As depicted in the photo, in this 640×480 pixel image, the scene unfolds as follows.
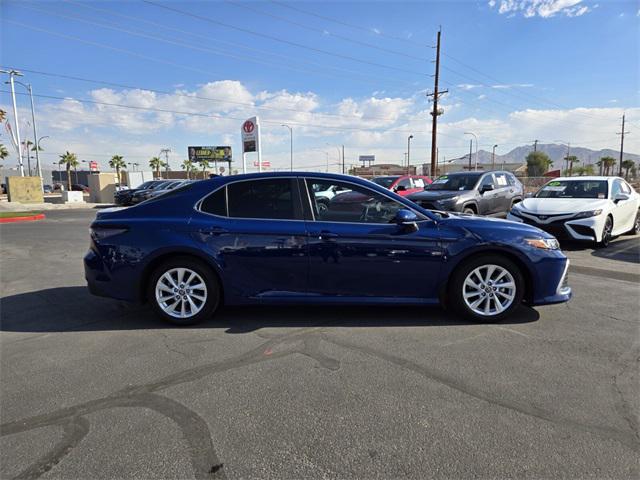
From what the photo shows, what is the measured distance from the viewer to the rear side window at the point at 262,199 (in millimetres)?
4270

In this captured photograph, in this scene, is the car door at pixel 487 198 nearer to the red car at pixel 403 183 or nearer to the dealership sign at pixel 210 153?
the red car at pixel 403 183

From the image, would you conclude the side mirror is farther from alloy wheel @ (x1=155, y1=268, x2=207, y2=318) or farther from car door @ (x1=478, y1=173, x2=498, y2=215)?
car door @ (x1=478, y1=173, x2=498, y2=215)

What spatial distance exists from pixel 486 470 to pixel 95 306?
184 inches

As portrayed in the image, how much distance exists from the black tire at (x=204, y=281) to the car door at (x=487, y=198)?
28.9 ft

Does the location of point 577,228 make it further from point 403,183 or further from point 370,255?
point 403,183

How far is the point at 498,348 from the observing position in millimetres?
3691

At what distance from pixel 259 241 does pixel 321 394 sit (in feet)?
5.74

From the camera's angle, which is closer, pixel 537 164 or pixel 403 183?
pixel 403 183

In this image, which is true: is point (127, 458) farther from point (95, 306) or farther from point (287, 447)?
point (95, 306)

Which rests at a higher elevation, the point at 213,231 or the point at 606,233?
the point at 213,231

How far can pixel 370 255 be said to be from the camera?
412 cm

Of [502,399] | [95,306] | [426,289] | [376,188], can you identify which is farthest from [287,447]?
[95,306]

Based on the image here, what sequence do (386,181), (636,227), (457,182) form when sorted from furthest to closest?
(386,181)
(457,182)
(636,227)

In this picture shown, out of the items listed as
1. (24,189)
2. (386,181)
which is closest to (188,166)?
(24,189)
